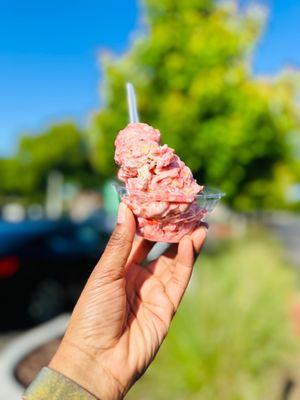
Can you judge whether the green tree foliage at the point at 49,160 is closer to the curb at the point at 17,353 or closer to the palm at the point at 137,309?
the curb at the point at 17,353

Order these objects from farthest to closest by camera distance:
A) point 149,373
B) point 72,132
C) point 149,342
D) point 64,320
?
point 72,132 → point 64,320 → point 149,373 → point 149,342

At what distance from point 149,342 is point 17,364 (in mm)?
1502

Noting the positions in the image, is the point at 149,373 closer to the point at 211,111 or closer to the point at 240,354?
the point at 240,354

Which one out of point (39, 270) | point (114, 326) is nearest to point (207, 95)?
point (39, 270)

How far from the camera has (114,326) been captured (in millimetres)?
1899

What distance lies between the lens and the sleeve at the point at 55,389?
1.72 metres

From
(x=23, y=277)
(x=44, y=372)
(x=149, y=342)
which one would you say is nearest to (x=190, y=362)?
(x=149, y=342)

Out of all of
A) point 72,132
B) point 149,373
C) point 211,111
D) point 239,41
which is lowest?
point 149,373

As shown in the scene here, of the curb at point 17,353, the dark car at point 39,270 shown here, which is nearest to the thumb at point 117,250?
the curb at point 17,353

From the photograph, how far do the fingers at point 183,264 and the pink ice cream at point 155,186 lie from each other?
0.18 ft

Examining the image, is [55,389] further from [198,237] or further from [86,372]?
[198,237]

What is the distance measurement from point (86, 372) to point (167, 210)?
2.14ft

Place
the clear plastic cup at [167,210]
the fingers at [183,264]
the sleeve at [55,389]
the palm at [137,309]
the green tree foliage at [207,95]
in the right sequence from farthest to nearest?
the green tree foliage at [207,95]
the fingers at [183,264]
the clear plastic cup at [167,210]
the palm at [137,309]
the sleeve at [55,389]

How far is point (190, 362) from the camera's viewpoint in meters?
3.83
